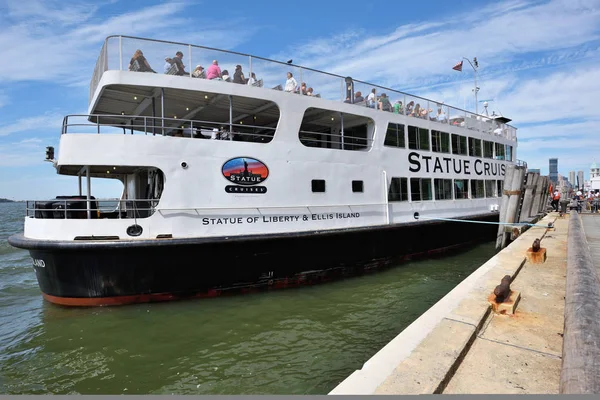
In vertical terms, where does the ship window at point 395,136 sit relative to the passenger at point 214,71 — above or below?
below

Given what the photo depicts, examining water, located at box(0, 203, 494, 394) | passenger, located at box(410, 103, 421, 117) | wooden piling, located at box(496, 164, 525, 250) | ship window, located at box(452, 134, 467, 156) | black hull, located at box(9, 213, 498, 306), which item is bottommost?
water, located at box(0, 203, 494, 394)

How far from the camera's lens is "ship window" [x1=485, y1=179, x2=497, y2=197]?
15.2m

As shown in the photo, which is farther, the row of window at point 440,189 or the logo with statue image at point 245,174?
the row of window at point 440,189

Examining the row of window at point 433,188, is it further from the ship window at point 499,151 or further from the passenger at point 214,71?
the passenger at point 214,71

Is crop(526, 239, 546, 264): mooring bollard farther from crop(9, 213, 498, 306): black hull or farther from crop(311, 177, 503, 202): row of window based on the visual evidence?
crop(311, 177, 503, 202): row of window

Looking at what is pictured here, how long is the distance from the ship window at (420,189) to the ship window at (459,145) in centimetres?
243

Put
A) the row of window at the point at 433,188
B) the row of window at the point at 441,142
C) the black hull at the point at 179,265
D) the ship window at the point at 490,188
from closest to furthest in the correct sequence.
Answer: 1. the black hull at the point at 179,265
2. the row of window at the point at 433,188
3. the row of window at the point at 441,142
4. the ship window at the point at 490,188

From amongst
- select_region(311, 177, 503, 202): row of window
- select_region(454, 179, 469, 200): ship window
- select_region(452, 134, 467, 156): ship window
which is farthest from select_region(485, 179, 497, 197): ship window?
select_region(452, 134, 467, 156): ship window

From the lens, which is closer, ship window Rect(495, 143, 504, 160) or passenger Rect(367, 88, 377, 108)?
passenger Rect(367, 88, 377, 108)

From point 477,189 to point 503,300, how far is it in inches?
465

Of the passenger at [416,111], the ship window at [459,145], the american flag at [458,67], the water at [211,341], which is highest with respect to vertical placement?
the american flag at [458,67]

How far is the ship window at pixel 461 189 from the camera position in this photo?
13.1m

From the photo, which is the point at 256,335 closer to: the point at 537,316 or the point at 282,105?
the point at 537,316

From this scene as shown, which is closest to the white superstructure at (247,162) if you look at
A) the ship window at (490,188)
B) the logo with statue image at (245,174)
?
the logo with statue image at (245,174)
